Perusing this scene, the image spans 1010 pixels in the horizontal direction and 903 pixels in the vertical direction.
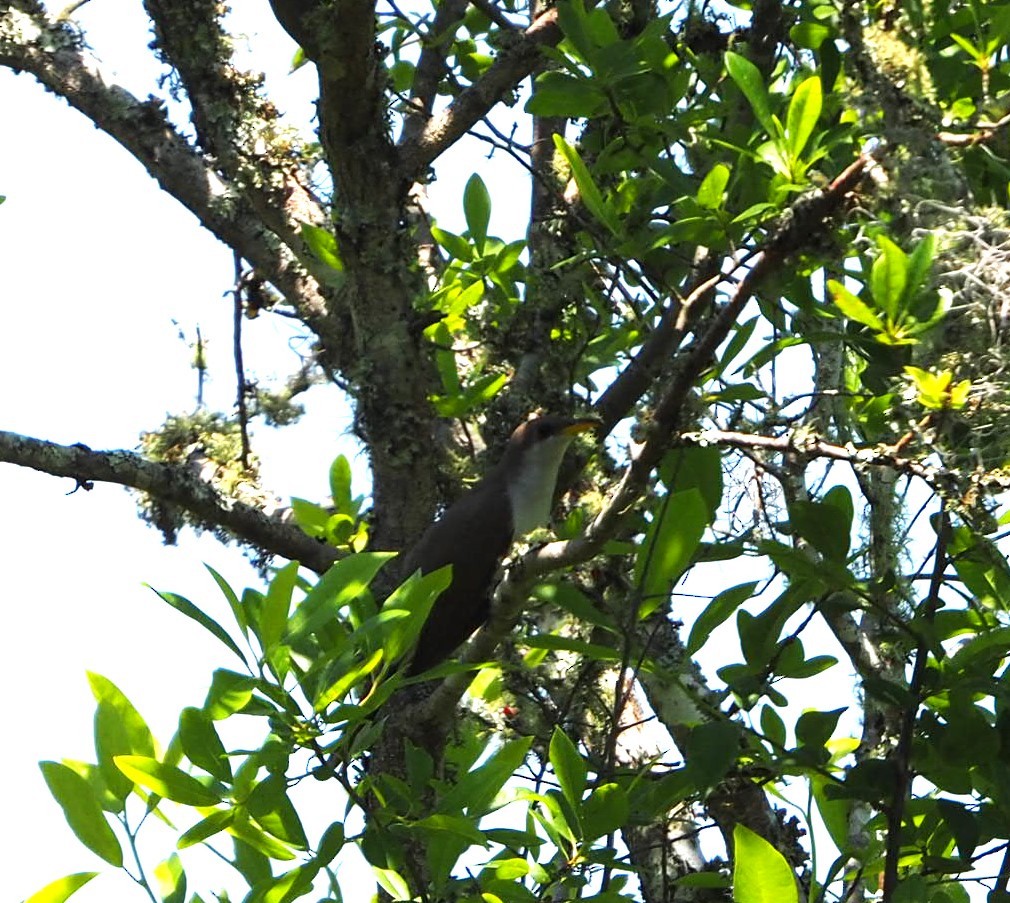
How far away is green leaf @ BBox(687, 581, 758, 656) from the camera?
2.76m

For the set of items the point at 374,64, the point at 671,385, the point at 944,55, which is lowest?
the point at 671,385

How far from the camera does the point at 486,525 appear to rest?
17.1 feet

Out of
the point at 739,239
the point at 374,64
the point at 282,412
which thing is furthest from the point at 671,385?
the point at 282,412

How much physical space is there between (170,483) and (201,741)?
1705mm

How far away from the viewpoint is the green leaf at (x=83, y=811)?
100 inches

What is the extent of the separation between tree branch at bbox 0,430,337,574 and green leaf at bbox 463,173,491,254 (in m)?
1.13

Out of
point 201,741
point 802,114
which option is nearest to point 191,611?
point 201,741

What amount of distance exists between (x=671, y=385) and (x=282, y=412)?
130 inches

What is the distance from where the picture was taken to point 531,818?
3.13 meters

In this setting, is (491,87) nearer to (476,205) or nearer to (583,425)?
(476,205)

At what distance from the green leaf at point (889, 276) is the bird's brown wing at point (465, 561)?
2.43 metres

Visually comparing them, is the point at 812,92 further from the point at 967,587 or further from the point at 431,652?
the point at 431,652

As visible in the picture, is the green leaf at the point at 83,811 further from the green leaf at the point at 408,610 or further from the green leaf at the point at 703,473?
the green leaf at the point at 703,473

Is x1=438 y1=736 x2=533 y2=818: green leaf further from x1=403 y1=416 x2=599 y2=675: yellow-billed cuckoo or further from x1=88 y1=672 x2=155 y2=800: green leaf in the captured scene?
x1=403 y1=416 x2=599 y2=675: yellow-billed cuckoo
